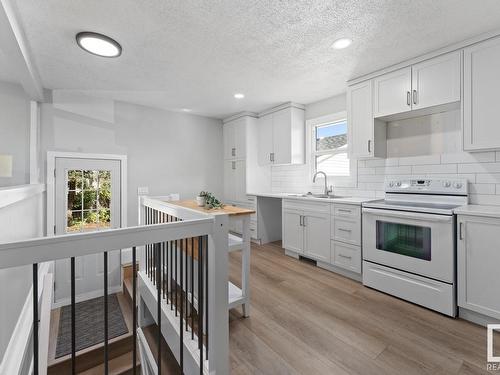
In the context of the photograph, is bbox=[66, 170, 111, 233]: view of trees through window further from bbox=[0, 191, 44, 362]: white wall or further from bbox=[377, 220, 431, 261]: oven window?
bbox=[377, 220, 431, 261]: oven window

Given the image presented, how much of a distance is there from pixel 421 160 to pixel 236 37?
243cm

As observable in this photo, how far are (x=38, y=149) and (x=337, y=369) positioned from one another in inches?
157

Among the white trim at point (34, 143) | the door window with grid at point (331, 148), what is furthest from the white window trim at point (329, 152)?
the white trim at point (34, 143)

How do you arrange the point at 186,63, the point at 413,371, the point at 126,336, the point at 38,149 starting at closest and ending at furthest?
the point at 413,371, the point at 126,336, the point at 186,63, the point at 38,149

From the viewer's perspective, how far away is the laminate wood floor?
5.16 feet

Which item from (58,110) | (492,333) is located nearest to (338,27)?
(492,333)

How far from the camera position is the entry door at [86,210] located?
125 inches

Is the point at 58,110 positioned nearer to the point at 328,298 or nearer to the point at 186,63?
the point at 186,63

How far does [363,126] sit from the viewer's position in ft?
9.84

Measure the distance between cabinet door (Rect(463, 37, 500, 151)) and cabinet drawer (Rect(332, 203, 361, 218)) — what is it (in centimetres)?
115

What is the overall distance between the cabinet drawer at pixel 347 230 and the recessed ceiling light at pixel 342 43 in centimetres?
183

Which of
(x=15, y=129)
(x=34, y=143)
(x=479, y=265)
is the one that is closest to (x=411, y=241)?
(x=479, y=265)

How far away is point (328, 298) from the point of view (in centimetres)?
243

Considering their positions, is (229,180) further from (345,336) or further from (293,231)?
(345,336)
